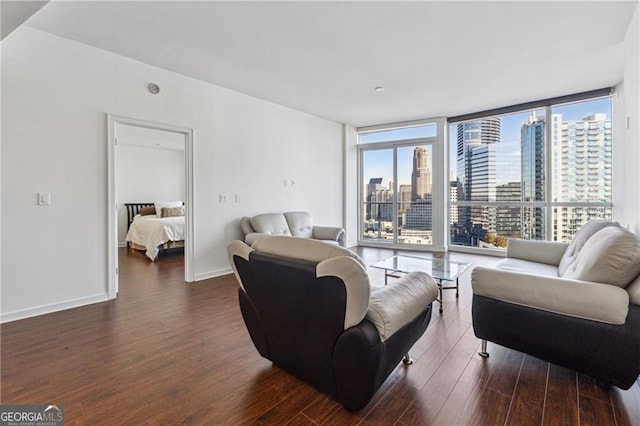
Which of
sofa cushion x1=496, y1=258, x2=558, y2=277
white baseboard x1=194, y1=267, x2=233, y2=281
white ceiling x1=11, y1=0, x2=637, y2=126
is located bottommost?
white baseboard x1=194, y1=267, x2=233, y2=281

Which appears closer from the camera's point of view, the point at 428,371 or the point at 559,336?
the point at 559,336

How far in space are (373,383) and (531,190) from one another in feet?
17.4

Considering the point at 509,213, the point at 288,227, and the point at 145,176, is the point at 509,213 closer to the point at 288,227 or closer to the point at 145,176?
the point at 288,227

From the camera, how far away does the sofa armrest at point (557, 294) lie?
1.56m

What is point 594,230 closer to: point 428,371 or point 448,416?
point 428,371

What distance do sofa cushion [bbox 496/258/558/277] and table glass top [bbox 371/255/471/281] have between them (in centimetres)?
44

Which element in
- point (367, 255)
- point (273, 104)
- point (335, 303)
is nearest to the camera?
point (335, 303)

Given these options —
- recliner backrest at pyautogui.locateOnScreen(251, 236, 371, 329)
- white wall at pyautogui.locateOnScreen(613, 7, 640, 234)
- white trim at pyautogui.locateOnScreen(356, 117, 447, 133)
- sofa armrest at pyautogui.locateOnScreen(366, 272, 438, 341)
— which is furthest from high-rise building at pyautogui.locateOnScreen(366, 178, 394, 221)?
recliner backrest at pyautogui.locateOnScreen(251, 236, 371, 329)

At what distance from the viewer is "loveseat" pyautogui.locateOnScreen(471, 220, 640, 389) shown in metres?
1.54

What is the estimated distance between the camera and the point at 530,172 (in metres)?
5.23

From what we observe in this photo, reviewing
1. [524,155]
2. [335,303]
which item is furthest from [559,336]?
[524,155]

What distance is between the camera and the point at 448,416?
4.98 ft

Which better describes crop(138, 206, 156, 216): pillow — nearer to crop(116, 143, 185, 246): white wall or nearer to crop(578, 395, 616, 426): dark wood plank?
crop(116, 143, 185, 246): white wall

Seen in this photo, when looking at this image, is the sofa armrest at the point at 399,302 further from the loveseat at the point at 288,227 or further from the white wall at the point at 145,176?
the white wall at the point at 145,176
